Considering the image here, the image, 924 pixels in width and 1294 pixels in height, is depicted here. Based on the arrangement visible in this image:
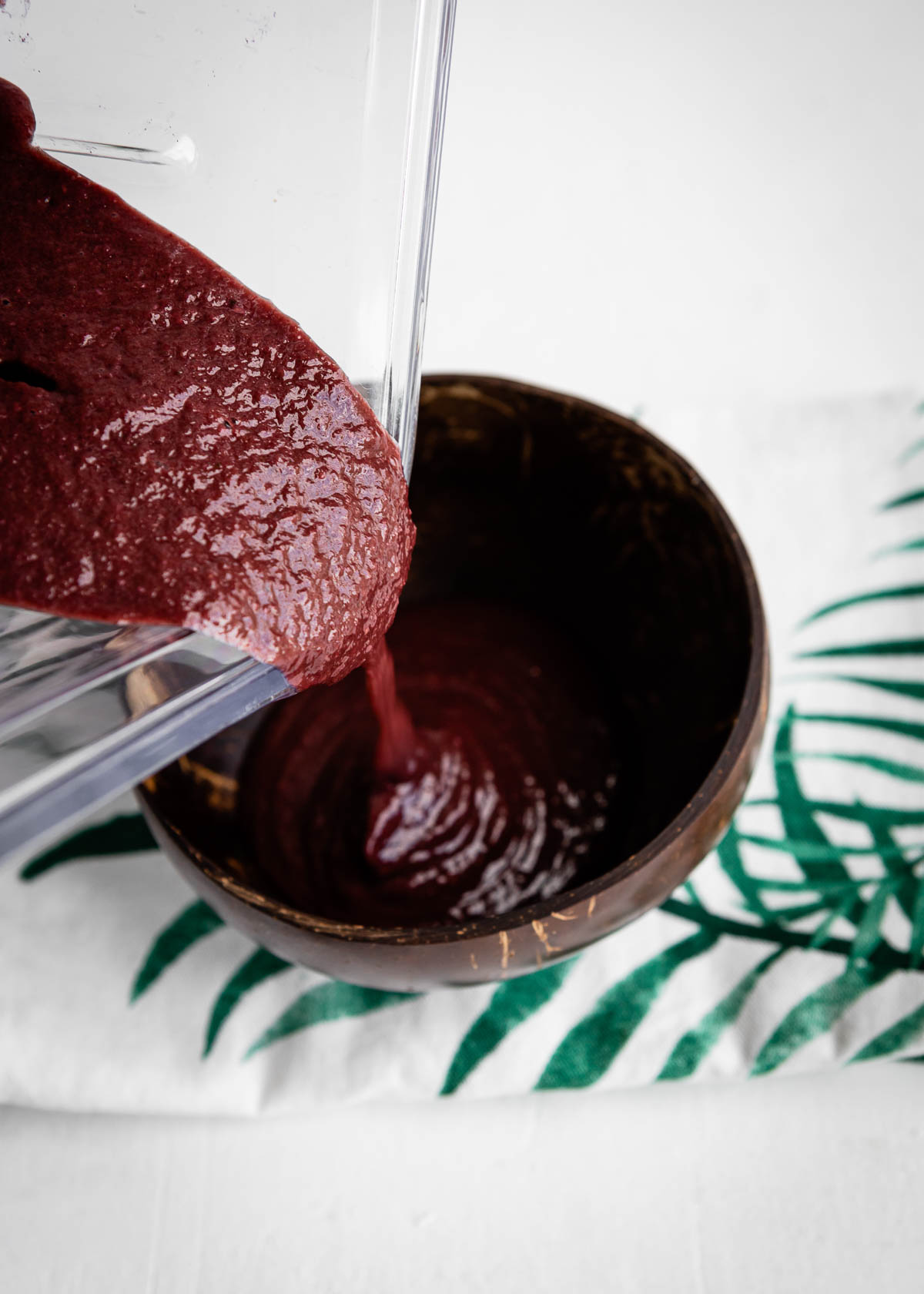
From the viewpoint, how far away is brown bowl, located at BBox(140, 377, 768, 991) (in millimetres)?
759

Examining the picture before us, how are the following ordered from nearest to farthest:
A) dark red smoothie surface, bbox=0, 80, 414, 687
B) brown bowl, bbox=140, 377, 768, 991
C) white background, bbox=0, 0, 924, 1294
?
dark red smoothie surface, bbox=0, 80, 414, 687
brown bowl, bbox=140, 377, 768, 991
white background, bbox=0, 0, 924, 1294

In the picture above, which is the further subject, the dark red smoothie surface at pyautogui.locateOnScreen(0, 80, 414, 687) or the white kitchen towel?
the white kitchen towel

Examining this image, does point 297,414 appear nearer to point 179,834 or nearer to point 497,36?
point 179,834

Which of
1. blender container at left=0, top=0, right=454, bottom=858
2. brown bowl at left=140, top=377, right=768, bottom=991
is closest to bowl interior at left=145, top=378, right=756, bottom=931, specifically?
brown bowl at left=140, top=377, right=768, bottom=991

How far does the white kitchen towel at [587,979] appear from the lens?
949mm

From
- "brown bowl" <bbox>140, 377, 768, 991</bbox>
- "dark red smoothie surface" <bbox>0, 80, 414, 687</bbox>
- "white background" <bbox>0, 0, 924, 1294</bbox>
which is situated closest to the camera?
"dark red smoothie surface" <bbox>0, 80, 414, 687</bbox>

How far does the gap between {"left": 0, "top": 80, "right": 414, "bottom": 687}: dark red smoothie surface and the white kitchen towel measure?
400mm

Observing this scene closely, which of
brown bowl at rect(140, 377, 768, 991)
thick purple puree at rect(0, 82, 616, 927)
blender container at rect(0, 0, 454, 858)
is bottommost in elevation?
brown bowl at rect(140, 377, 768, 991)

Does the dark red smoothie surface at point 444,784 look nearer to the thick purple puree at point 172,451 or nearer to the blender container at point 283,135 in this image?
the thick purple puree at point 172,451

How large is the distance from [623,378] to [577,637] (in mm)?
387

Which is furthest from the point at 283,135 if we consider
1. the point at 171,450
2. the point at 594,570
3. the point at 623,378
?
the point at 623,378

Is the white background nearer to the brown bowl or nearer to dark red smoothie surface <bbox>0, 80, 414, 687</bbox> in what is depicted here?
the brown bowl

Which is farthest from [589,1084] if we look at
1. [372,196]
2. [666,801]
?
[372,196]

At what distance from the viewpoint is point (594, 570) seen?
111 cm
